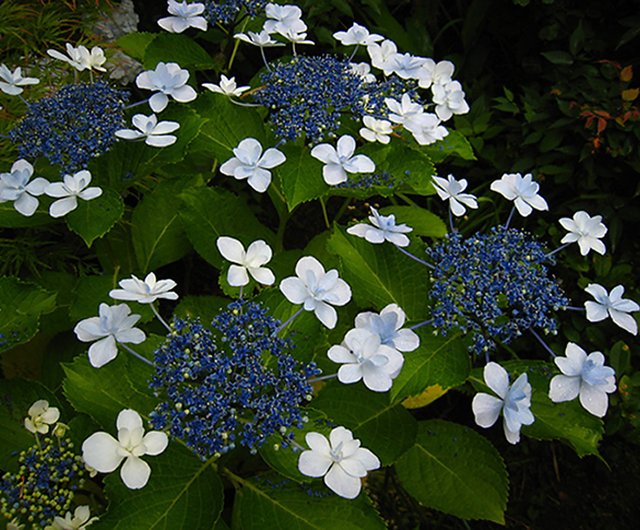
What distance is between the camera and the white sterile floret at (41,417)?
1.23m

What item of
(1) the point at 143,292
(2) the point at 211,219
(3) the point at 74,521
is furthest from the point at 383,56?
(3) the point at 74,521

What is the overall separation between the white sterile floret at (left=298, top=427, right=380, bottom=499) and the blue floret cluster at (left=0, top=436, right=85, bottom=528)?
0.42 meters

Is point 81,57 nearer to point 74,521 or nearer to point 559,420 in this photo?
point 74,521

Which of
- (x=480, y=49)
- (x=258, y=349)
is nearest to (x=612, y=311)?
(x=258, y=349)

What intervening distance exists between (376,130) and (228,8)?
510 millimetres

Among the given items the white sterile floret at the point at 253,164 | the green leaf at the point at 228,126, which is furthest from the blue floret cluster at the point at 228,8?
the white sterile floret at the point at 253,164

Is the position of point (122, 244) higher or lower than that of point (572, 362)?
lower

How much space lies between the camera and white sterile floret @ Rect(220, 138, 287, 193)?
4.33 ft

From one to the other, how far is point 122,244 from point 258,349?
0.88m

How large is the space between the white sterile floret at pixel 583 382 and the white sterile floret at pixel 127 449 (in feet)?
2.03

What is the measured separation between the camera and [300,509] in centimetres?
120

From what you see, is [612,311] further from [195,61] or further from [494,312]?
[195,61]

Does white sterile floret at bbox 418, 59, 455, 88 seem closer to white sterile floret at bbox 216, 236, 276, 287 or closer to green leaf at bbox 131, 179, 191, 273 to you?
green leaf at bbox 131, 179, 191, 273

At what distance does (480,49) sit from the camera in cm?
260
